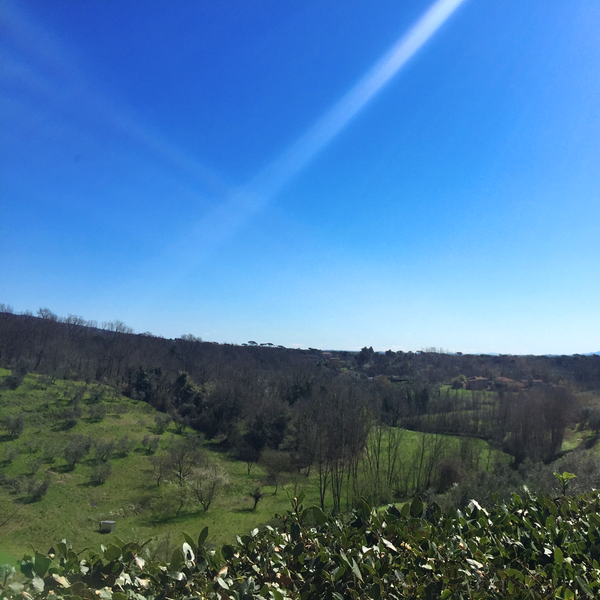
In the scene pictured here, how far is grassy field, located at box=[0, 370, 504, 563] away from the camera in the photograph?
1909 cm

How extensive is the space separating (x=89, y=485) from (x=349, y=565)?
1124 inches

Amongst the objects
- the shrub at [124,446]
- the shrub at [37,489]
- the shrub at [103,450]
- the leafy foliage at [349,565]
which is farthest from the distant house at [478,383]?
the leafy foliage at [349,565]

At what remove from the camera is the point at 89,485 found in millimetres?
24500

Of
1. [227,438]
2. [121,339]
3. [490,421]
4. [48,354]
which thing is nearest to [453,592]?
[227,438]

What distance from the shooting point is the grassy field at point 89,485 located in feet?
62.6

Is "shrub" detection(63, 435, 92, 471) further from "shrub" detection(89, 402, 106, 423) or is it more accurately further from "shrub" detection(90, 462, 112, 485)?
"shrub" detection(89, 402, 106, 423)

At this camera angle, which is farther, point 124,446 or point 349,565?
point 124,446

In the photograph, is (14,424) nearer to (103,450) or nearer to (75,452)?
(75,452)

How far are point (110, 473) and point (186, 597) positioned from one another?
96.6 ft

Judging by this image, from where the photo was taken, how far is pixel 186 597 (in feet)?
4.77

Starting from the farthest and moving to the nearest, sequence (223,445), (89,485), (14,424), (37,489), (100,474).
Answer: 1. (223,445)
2. (14,424)
3. (100,474)
4. (89,485)
5. (37,489)

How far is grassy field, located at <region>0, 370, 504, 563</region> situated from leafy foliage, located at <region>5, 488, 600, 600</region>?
13971 millimetres

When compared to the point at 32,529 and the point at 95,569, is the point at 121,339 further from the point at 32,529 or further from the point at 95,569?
the point at 95,569

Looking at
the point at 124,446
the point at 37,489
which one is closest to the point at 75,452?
the point at 124,446
